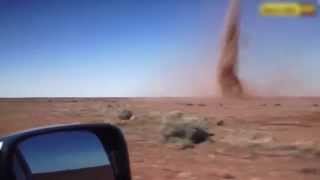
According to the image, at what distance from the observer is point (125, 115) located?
581 cm

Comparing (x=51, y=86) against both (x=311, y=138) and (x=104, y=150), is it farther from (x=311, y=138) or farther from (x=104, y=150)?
(x=104, y=150)

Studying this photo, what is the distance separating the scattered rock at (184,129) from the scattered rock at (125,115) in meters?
0.35

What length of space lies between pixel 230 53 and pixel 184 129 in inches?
66.7

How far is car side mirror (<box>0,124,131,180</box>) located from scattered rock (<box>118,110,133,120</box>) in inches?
188

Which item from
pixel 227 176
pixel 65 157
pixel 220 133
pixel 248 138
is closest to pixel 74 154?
pixel 65 157

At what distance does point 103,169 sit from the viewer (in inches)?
28.1

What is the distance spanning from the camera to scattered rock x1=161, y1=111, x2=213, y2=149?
5.52 m

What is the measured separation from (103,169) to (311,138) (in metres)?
4.28

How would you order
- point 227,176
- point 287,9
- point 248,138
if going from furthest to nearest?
point 248,138
point 227,176
point 287,9

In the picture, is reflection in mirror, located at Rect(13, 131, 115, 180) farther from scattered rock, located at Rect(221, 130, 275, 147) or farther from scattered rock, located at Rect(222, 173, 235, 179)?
scattered rock, located at Rect(221, 130, 275, 147)

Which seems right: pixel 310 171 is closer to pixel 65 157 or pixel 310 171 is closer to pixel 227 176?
pixel 227 176

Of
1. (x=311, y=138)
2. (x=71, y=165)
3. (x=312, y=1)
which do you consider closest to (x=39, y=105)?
(x=311, y=138)

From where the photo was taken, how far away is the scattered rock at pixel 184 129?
5523 millimetres

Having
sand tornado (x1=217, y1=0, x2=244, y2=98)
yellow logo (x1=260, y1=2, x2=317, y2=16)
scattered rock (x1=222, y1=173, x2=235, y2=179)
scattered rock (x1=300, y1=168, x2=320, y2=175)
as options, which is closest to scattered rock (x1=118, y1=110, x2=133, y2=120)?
sand tornado (x1=217, y1=0, x2=244, y2=98)
